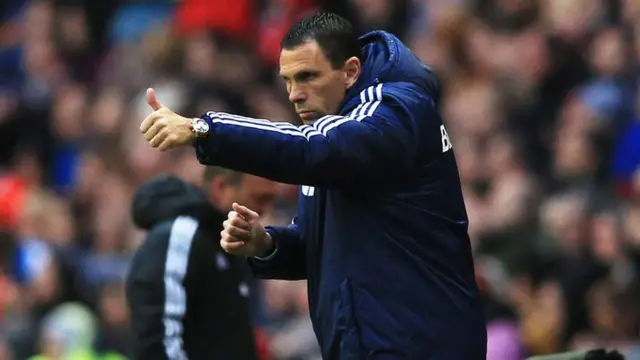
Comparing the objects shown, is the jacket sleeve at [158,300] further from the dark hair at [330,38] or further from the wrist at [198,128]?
the wrist at [198,128]

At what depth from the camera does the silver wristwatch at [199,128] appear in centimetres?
491

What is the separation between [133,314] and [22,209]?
6333mm

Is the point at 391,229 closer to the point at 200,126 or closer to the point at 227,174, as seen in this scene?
the point at 200,126

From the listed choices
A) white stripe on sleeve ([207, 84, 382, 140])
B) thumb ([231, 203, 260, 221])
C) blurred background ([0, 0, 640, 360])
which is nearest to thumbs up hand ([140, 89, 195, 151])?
white stripe on sleeve ([207, 84, 382, 140])

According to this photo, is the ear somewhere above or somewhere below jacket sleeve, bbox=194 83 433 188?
above

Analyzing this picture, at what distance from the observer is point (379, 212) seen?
209 inches

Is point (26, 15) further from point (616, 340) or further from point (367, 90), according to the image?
point (367, 90)

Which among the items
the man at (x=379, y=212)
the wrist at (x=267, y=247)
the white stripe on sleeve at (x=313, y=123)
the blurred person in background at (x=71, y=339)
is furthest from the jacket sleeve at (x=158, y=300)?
the blurred person in background at (x=71, y=339)

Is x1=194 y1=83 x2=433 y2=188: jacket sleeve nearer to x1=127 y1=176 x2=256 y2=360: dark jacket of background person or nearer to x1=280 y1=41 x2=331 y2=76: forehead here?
x1=280 y1=41 x2=331 y2=76: forehead

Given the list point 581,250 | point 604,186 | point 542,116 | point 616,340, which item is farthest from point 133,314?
point 542,116

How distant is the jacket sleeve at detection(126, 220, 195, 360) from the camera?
6328 mm

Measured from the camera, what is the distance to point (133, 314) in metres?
6.49

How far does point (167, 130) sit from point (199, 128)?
0.37ft

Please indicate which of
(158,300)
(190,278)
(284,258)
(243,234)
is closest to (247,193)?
(190,278)
